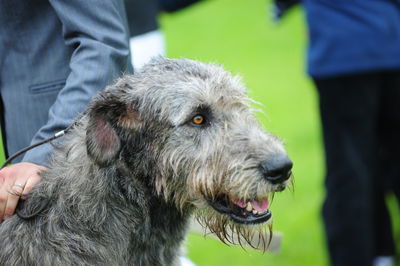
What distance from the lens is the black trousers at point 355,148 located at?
5.45m

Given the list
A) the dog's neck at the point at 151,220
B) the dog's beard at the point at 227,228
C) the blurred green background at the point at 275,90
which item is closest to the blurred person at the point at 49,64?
the dog's neck at the point at 151,220

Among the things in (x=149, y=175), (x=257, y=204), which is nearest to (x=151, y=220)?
(x=149, y=175)

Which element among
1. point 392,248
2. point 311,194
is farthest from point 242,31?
point 392,248

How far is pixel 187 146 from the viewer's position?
3275 millimetres

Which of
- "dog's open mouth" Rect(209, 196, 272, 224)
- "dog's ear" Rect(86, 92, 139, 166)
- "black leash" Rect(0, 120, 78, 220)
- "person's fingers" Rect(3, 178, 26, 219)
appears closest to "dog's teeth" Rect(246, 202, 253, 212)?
"dog's open mouth" Rect(209, 196, 272, 224)

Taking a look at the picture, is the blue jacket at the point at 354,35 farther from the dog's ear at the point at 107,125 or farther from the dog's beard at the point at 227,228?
the dog's ear at the point at 107,125

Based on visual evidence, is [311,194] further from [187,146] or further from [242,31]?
[242,31]

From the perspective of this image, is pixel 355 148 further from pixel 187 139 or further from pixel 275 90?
pixel 275 90

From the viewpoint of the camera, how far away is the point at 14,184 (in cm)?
316

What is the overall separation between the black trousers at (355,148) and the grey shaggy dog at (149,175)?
229 centimetres

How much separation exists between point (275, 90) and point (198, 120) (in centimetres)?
862

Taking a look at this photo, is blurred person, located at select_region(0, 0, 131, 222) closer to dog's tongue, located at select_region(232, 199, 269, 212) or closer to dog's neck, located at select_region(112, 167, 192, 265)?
dog's neck, located at select_region(112, 167, 192, 265)

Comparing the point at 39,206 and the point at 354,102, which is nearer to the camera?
the point at 39,206

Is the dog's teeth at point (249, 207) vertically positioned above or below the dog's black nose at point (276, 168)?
below
